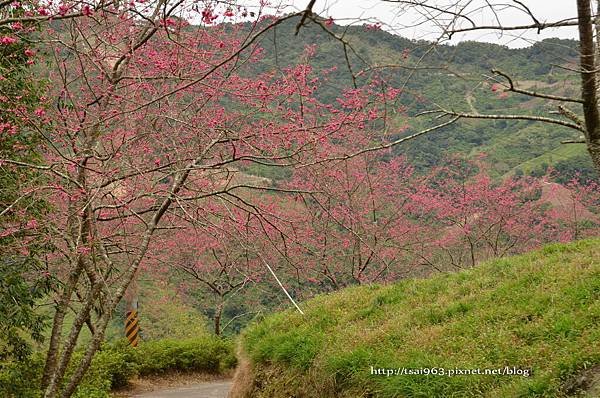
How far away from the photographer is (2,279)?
8844 millimetres

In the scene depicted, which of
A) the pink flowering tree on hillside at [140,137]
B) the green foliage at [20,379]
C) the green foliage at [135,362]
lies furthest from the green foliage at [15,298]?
the pink flowering tree on hillside at [140,137]

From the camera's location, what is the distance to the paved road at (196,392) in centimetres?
1221

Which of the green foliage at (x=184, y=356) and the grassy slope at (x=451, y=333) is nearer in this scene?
the grassy slope at (x=451, y=333)

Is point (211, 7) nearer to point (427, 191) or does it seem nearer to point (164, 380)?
point (164, 380)

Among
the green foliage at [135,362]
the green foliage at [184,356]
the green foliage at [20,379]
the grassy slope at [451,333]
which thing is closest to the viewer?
the grassy slope at [451,333]

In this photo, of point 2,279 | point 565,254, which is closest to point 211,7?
point 565,254

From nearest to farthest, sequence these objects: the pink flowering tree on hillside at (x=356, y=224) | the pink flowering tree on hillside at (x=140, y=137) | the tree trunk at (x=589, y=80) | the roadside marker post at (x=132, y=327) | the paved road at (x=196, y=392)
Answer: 1. the tree trunk at (x=589, y=80)
2. the pink flowering tree on hillside at (x=140, y=137)
3. the paved road at (x=196, y=392)
4. the pink flowering tree on hillside at (x=356, y=224)
5. the roadside marker post at (x=132, y=327)

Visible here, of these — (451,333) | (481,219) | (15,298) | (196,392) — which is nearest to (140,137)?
(451,333)

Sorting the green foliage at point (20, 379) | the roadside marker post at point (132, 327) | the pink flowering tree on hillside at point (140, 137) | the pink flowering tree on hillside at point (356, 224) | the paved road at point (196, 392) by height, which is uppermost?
the pink flowering tree on hillside at point (140, 137)

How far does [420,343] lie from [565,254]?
219cm

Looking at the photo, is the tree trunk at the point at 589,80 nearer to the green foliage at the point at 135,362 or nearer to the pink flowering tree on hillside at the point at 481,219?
the green foliage at the point at 135,362

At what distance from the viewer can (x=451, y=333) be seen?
4988 millimetres

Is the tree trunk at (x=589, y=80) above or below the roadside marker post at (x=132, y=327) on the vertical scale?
above

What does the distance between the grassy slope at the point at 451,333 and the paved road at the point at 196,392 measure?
555 centimetres
